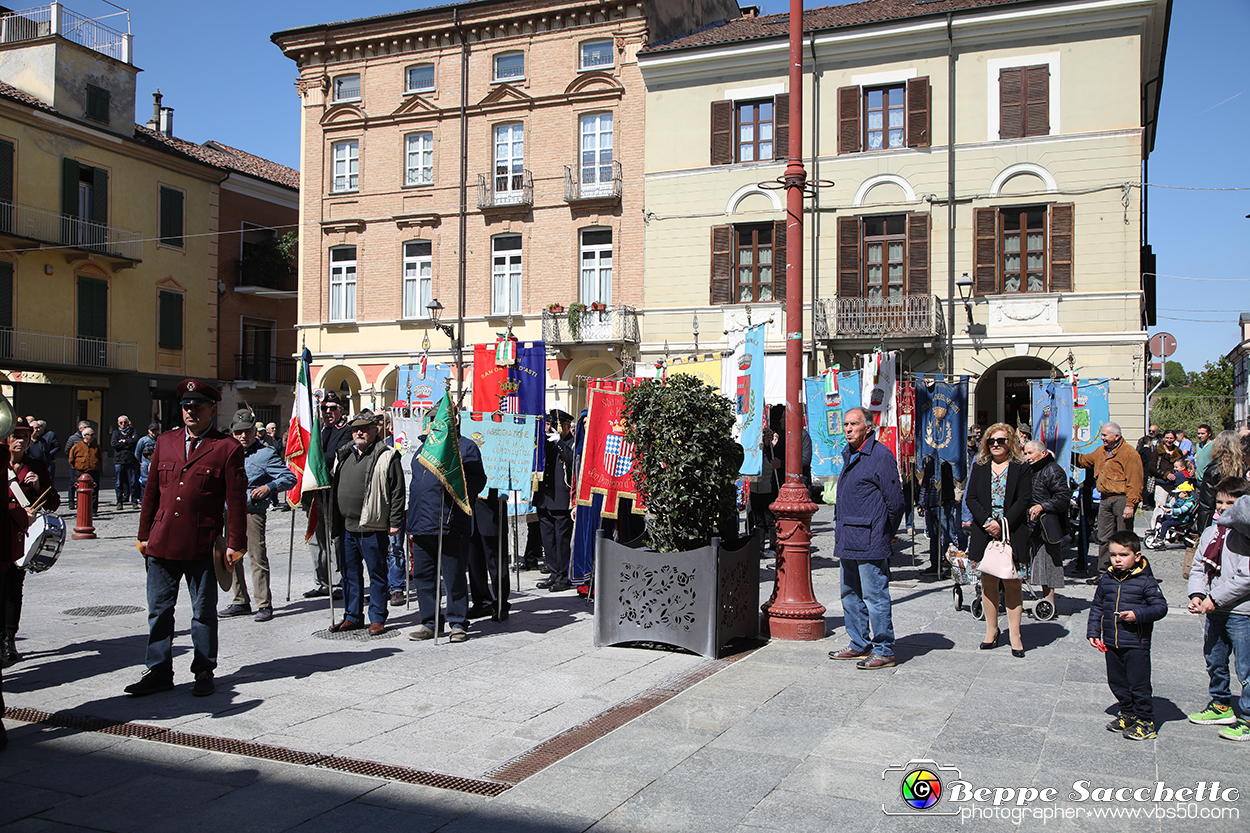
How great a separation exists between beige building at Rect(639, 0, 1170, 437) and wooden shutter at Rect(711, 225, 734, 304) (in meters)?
0.06

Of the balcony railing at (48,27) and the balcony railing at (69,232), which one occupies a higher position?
the balcony railing at (48,27)

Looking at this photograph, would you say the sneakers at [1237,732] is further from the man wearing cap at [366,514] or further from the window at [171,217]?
the window at [171,217]

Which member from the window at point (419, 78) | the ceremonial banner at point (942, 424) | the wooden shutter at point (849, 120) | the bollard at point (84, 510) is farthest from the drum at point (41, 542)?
the window at point (419, 78)

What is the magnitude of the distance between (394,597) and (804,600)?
4.28 meters

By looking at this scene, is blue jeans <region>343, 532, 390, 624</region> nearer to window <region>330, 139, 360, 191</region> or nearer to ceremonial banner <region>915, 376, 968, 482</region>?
ceremonial banner <region>915, 376, 968, 482</region>

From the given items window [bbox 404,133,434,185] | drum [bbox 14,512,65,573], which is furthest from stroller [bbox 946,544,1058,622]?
window [bbox 404,133,434,185]

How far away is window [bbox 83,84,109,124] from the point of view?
96.1ft

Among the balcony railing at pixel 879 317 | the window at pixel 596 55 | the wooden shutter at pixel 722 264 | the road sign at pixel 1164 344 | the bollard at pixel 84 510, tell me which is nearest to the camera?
the bollard at pixel 84 510

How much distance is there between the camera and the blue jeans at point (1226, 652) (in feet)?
17.0

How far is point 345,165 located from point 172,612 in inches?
1014

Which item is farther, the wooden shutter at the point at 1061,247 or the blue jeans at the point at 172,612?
the wooden shutter at the point at 1061,247

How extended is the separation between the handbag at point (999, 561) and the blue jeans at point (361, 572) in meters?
4.80

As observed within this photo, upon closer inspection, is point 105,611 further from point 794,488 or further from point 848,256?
point 848,256

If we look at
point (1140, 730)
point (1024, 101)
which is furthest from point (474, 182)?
point (1140, 730)
